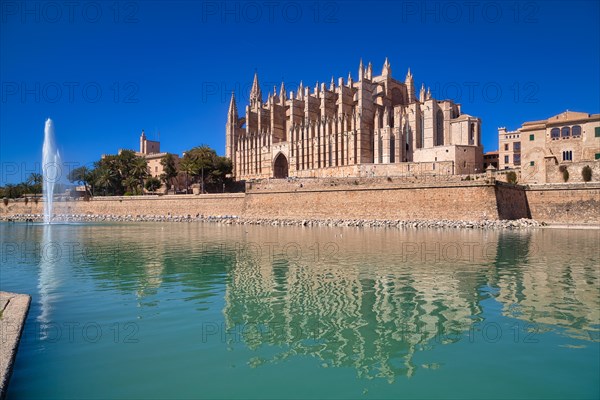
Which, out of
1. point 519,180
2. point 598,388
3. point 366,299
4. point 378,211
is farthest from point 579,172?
point 598,388

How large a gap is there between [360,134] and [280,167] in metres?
15.1

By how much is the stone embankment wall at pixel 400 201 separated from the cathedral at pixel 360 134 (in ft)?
28.8

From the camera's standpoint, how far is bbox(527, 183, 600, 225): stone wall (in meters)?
30.0

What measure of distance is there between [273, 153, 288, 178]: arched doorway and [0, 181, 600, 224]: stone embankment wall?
16879 mm

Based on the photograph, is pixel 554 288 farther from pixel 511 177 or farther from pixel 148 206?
pixel 148 206

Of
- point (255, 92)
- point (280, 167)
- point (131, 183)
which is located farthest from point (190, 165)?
point (255, 92)

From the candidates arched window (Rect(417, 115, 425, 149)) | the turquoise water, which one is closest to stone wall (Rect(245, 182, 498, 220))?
arched window (Rect(417, 115, 425, 149))

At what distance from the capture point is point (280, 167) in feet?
207

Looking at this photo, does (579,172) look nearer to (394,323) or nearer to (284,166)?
(394,323)

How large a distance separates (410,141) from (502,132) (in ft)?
35.6

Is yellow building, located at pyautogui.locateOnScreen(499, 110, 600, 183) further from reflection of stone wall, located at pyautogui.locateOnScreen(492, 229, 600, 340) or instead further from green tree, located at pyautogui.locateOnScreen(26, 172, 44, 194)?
green tree, located at pyautogui.locateOnScreen(26, 172, 44, 194)

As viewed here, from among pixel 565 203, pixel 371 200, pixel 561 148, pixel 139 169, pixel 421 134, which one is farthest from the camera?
pixel 139 169

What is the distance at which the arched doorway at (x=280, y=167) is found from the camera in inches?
2453

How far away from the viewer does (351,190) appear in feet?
121
